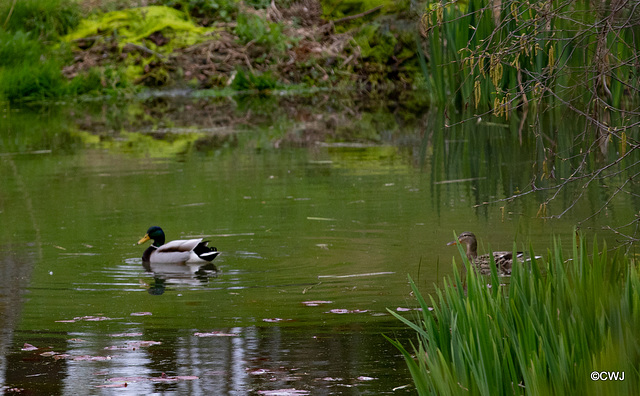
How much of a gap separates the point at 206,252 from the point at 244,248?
1.73 feet

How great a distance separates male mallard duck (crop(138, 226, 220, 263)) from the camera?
9273 millimetres

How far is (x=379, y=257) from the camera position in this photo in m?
8.91

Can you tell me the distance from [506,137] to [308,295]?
10.3 m

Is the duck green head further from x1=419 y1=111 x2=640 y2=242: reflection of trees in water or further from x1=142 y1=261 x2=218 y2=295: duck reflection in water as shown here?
x1=419 y1=111 x2=640 y2=242: reflection of trees in water

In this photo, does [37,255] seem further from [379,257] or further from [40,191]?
[40,191]

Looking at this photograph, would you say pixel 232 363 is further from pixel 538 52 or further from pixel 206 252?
pixel 538 52

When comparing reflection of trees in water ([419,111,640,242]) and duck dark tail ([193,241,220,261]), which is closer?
duck dark tail ([193,241,220,261])

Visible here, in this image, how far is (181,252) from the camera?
31.2ft

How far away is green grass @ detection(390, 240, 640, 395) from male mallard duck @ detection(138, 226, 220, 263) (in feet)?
15.9

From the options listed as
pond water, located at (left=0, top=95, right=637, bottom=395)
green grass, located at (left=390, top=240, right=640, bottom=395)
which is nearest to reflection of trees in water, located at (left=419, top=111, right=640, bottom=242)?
pond water, located at (left=0, top=95, right=637, bottom=395)

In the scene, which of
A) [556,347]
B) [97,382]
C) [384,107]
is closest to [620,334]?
[556,347]

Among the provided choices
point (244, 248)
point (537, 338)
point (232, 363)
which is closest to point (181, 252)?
point (244, 248)

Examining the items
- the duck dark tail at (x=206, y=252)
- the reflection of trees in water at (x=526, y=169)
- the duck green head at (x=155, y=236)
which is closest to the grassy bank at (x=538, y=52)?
the reflection of trees in water at (x=526, y=169)

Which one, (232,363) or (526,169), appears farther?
(526,169)
